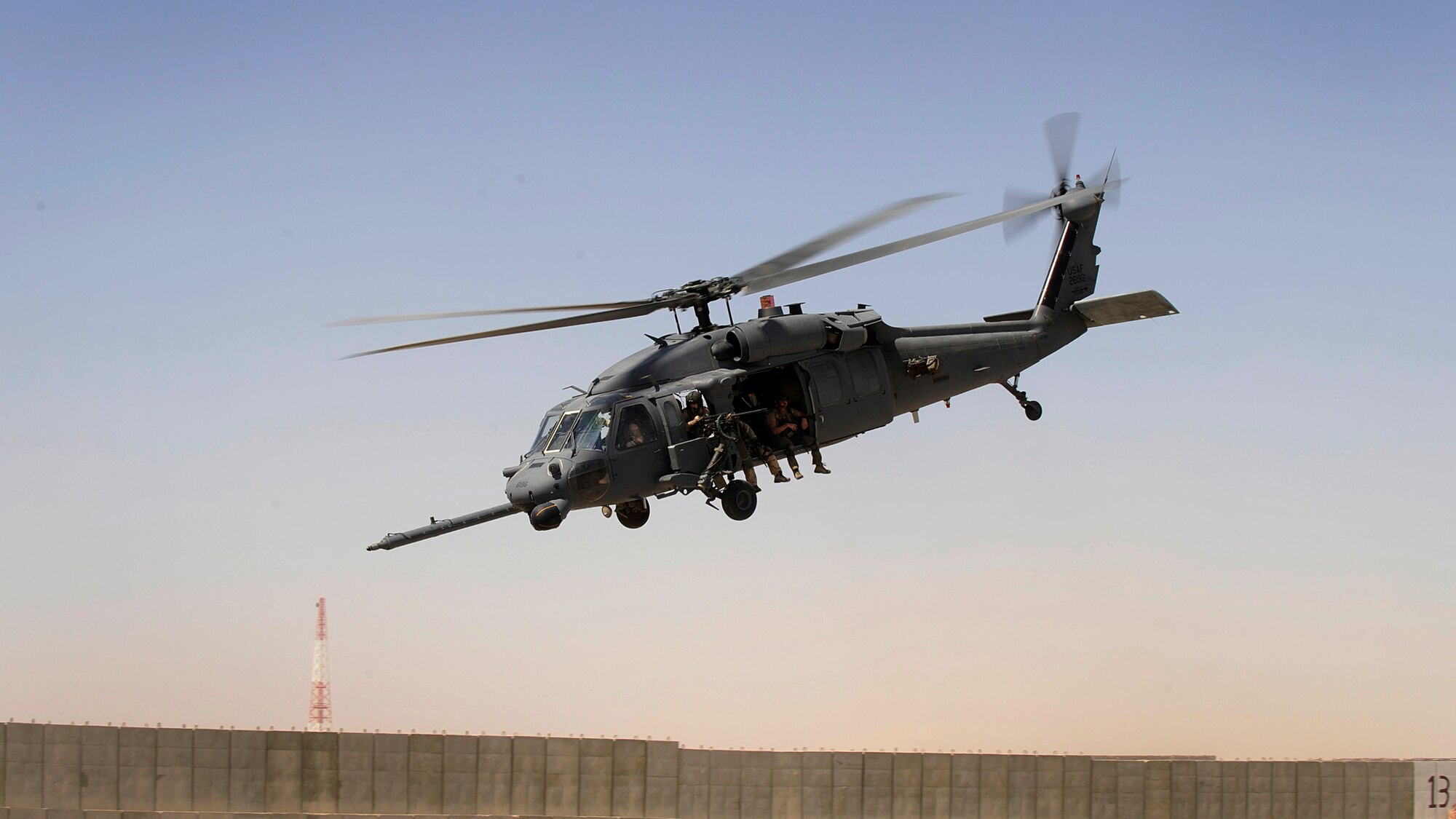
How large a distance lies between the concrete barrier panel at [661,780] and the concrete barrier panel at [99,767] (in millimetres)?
6876

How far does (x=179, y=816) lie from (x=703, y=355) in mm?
11136

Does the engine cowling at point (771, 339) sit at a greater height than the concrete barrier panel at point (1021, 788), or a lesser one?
greater

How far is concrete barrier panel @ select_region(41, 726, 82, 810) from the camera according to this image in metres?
22.9

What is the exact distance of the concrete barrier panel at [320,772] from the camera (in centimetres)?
2341

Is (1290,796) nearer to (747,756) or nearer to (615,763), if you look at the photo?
(747,756)

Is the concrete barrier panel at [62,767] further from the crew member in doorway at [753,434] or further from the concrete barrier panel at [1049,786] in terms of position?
the concrete barrier panel at [1049,786]

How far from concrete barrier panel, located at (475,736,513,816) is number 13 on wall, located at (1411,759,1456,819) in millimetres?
16862

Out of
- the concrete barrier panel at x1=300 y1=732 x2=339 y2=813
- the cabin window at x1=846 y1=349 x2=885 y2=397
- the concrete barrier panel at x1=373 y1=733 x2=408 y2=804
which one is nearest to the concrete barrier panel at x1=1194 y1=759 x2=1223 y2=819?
the cabin window at x1=846 y1=349 x2=885 y2=397

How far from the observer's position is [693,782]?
24.3 meters

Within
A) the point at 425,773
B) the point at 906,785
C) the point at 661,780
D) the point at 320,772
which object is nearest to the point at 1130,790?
the point at 906,785

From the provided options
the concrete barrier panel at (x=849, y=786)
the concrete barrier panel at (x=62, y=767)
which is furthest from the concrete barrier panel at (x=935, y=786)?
the concrete barrier panel at (x=62, y=767)

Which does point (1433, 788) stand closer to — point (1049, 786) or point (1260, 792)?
point (1260, 792)

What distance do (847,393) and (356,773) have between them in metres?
10.2

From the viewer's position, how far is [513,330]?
20641 millimetres
